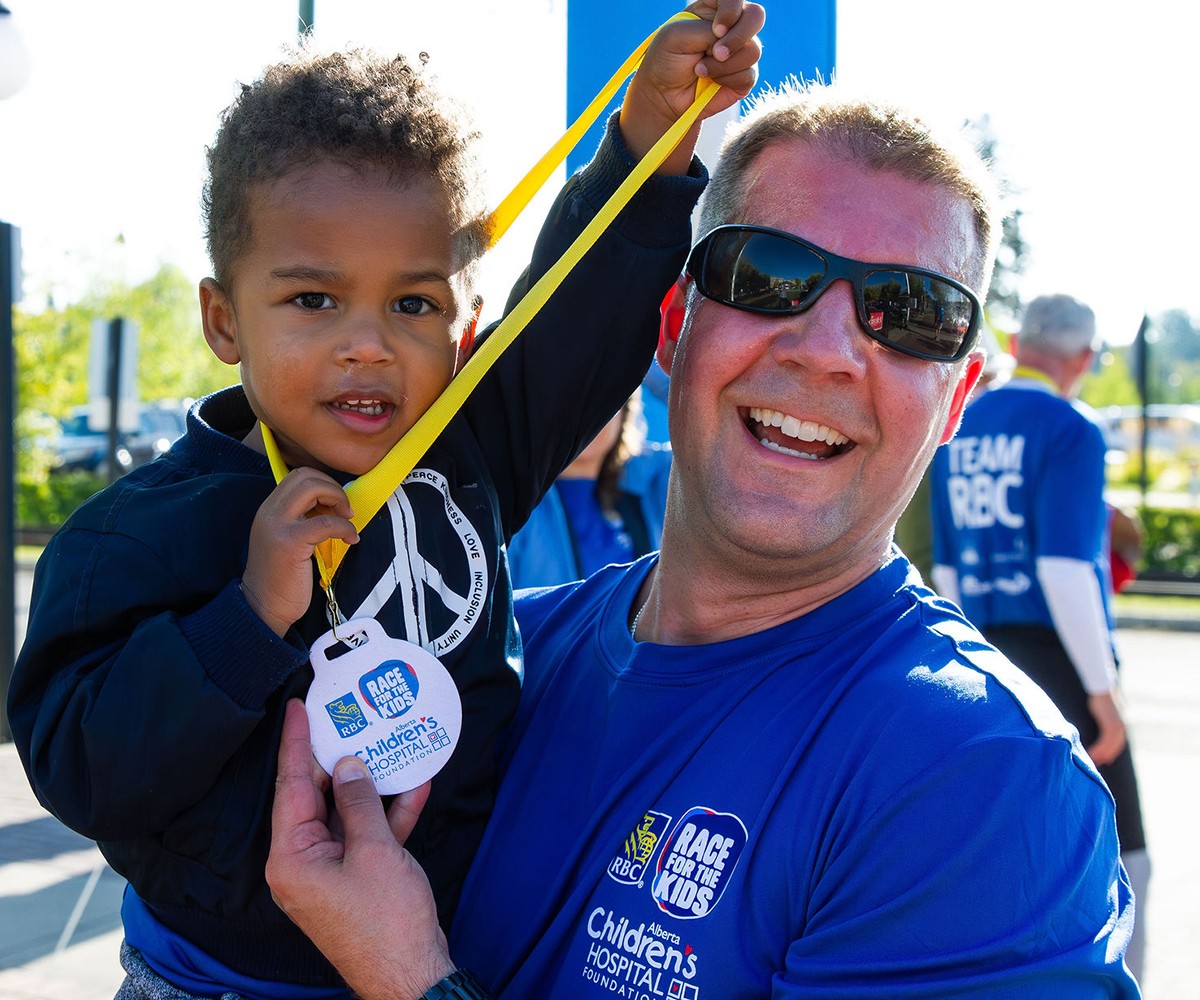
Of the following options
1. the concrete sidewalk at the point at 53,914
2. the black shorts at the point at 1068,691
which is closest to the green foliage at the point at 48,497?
the concrete sidewalk at the point at 53,914

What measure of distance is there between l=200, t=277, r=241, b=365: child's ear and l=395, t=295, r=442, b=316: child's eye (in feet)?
0.90

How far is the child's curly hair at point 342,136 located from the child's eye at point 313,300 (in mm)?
137

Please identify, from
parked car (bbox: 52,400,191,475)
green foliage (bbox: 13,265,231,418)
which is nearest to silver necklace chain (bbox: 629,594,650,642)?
green foliage (bbox: 13,265,231,418)

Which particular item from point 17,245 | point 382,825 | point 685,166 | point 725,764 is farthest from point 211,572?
point 17,245

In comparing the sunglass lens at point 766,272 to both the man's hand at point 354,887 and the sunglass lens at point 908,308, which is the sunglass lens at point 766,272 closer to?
the sunglass lens at point 908,308

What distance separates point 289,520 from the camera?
64.3 inches

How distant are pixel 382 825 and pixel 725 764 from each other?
460mm

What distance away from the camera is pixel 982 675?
5.03 ft

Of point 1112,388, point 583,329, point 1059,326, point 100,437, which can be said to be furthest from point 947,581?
point 1112,388

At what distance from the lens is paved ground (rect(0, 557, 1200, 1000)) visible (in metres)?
4.64

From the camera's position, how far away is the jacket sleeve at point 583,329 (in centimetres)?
201

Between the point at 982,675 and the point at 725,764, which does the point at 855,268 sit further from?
the point at 725,764

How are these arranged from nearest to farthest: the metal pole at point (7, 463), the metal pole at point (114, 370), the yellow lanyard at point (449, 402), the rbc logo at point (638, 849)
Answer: the rbc logo at point (638, 849) < the yellow lanyard at point (449, 402) < the metal pole at point (7, 463) < the metal pole at point (114, 370)

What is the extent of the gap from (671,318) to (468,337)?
36 cm
